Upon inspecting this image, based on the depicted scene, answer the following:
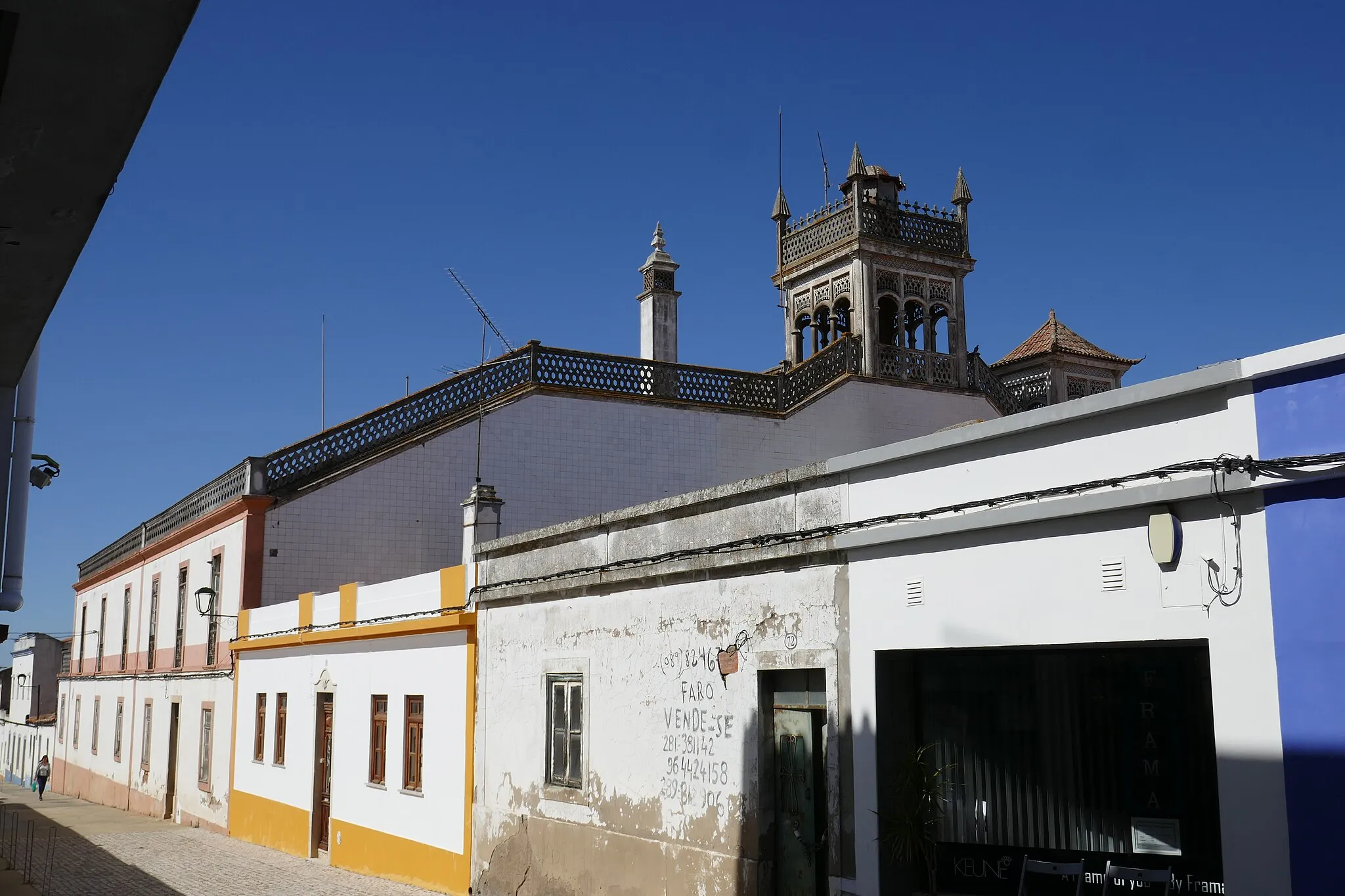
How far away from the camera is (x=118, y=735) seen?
102 ft

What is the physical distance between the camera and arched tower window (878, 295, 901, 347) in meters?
25.2

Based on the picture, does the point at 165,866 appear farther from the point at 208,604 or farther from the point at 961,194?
the point at 961,194

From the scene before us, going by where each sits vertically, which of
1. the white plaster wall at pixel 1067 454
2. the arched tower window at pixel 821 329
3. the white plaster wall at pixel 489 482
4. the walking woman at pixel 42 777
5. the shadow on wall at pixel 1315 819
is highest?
the arched tower window at pixel 821 329

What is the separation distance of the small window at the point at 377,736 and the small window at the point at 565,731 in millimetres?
4158

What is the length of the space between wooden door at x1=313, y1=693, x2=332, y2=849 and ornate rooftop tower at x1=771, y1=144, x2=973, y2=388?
38.0ft

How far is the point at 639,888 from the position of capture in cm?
1123

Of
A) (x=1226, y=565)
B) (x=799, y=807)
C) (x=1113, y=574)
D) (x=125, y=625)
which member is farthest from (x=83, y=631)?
(x=1226, y=565)

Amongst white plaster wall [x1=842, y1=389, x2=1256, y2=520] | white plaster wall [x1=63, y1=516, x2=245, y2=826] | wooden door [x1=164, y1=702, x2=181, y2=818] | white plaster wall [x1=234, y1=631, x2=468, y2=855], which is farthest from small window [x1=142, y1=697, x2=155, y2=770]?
white plaster wall [x1=842, y1=389, x2=1256, y2=520]

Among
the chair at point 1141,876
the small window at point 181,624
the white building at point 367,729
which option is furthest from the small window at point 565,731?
the small window at point 181,624

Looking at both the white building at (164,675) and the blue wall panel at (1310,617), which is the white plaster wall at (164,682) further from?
the blue wall panel at (1310,617)

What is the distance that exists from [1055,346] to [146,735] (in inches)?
914

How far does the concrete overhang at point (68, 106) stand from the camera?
2611 mm

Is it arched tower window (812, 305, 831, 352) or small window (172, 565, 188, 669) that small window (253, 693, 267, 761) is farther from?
arched tower window (812, 305, 831, 352)

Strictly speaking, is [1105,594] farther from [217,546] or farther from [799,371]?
[217,546]
